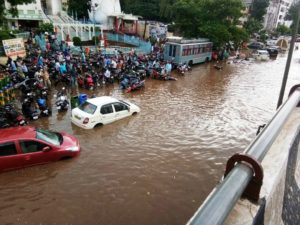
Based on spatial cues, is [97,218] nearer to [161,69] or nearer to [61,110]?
[61,110]

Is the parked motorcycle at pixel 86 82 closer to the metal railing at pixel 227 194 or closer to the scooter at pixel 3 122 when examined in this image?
the scooter at pixel 3 122

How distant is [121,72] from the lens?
2064cm

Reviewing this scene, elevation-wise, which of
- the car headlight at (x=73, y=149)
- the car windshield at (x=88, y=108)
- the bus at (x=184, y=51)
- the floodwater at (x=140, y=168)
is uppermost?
the bus at (x=184, y=51)

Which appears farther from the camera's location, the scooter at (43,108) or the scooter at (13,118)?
the scooter at (43,108)

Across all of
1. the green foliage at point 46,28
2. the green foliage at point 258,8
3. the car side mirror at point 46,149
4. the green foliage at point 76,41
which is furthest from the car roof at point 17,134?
the green foliage at point 258,8

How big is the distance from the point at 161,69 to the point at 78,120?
38.9 feet

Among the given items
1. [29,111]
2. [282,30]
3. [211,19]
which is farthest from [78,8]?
[282,30]

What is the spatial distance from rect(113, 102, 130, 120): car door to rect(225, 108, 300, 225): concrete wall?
10173 mm

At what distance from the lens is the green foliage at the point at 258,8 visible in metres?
64.7

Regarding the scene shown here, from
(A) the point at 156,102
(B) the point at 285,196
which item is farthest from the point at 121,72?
(B) the point at 285,196

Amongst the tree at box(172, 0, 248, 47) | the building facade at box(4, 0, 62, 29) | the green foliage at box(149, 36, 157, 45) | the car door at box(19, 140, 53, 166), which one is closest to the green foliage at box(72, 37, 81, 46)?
the building facade at box(4, 0, 62, 29)

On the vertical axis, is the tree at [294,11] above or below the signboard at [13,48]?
above

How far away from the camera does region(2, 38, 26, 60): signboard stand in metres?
18.7

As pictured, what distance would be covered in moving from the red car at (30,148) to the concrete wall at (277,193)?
7740 mm
